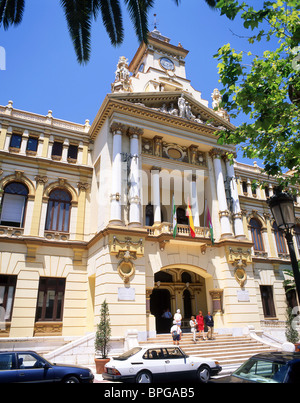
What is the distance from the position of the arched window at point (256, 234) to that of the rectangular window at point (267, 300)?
3.82 m

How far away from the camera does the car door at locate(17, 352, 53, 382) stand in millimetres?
8671

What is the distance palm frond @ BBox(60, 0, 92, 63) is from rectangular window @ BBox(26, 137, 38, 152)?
14.8m

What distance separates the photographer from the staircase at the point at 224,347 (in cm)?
1603

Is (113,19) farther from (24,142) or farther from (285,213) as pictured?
(24,142)

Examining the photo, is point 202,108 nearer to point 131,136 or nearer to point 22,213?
point 131,136

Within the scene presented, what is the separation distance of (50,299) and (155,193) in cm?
1023

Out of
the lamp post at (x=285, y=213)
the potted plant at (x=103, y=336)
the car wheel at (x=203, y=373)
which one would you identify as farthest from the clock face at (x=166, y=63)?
the car wheel at (x=203, y=373)

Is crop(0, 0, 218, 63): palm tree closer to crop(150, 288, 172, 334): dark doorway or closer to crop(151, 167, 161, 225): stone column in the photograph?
crop(151, 167, 161, 225): stone column

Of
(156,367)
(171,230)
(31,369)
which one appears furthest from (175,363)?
(171,230)

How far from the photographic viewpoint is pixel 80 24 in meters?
8.83

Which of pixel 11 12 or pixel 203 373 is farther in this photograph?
pixel 203 373

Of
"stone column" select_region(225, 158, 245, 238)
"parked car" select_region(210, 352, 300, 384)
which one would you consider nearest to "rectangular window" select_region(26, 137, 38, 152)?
"stone column" select_region(225, 158, 245, 238)

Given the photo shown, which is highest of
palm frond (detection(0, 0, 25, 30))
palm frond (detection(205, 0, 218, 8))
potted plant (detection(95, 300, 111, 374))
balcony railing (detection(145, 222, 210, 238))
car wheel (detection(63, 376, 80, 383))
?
palm frond (detection(205, 0, 218, 8))
